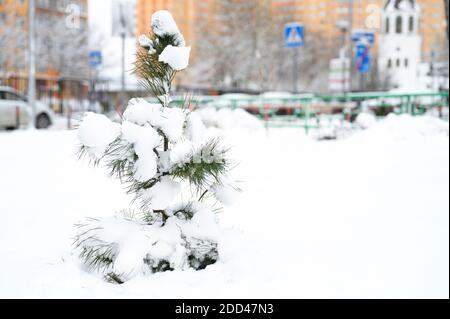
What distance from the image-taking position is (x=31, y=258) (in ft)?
15.3

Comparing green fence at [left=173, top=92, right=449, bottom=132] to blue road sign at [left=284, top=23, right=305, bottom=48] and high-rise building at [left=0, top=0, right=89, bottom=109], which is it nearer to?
blue road sign at [left=284, top=23, right=305, bottom=48]

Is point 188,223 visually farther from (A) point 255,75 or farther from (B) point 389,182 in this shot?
(A) point 255,75

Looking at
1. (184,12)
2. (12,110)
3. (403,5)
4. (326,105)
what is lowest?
(12,110)

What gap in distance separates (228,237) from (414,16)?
75.6 m

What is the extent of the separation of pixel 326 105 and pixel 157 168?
1650 cm

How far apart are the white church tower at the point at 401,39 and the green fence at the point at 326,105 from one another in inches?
2034

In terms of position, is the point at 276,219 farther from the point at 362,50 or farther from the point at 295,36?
the point at 362,50

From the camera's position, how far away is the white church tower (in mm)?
72562

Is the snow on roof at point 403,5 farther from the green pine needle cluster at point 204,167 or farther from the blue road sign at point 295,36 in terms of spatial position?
the green pine needle cluster at point 204,167

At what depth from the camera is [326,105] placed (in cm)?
2022

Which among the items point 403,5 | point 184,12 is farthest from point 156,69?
point 403,5

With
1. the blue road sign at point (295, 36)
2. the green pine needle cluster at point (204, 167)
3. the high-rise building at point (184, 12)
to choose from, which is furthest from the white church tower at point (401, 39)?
the green pine needle cluster at point (204, 167)

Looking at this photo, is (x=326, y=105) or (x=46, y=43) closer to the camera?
(x=326, y=105)

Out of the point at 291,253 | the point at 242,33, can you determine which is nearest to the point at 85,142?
the point at 291,253
